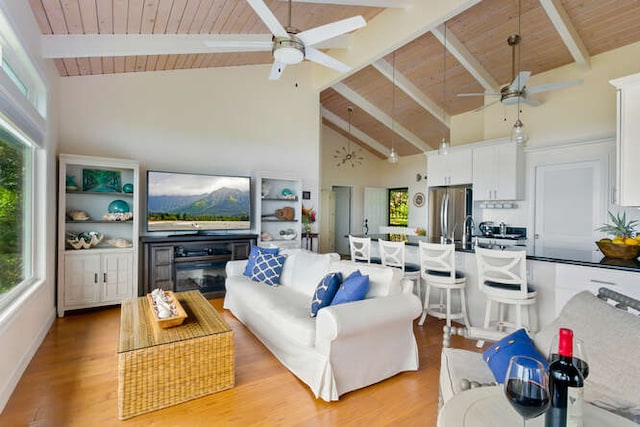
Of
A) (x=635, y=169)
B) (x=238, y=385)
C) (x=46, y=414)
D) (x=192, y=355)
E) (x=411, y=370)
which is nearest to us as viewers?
(x=46, y=414)

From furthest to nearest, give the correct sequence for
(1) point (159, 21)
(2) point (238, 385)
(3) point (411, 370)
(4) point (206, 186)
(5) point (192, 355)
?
(4) point (206, 186)
(1) point (159, 21)
(3) point (411, 370)
(2) point (238, 385)
(5) point (192, 355)

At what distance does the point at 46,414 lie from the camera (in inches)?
82.9

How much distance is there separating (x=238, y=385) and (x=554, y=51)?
5.70m

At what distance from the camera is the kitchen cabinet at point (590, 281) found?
2.49 m

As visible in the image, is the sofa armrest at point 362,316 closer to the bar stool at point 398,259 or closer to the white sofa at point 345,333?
the white sofa at point 345,333

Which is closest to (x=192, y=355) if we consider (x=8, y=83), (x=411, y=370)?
(x=411, y=370)

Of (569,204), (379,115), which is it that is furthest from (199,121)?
(569,204)

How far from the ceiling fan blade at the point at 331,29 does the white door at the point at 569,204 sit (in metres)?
3.78

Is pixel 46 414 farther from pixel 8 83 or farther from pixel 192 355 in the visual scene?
pixel 8 83

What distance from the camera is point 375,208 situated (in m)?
9.68

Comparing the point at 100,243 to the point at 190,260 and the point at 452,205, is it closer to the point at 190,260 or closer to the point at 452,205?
the point at 190,260

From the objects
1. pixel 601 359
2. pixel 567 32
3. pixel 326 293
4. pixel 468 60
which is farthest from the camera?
pixel 468 60

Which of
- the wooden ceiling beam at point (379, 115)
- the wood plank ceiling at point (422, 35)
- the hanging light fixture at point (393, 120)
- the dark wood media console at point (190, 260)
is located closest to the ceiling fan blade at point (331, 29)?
the wood plank ceiling at point (422, 35)

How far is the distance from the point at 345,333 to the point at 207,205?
3.60m
